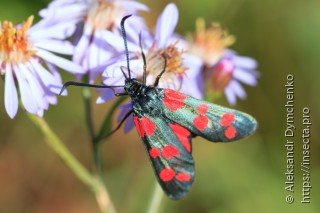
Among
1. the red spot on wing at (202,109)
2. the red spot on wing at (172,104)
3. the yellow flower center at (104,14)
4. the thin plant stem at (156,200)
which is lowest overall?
the thin plant stem at (156,200)

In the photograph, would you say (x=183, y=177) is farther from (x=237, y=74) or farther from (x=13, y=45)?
(x=237, y=74)

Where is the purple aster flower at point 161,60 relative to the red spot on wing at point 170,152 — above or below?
above

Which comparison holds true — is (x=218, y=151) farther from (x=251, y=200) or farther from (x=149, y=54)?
(x=149, y=54)

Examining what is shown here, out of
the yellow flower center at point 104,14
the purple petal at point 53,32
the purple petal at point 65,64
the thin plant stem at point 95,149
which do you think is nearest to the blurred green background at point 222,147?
the thin plant stem at point 95,149

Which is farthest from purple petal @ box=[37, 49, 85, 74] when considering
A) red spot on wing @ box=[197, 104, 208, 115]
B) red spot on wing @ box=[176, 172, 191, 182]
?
red spot on wing @ box=[176, 172, 191, 182]

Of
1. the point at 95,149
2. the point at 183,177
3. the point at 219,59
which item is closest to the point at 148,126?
the point at 183,177

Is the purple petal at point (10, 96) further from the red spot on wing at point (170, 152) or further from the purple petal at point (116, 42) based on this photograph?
the red spot on wing at point (170, 152)

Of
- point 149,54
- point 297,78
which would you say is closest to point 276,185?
point 297,78
